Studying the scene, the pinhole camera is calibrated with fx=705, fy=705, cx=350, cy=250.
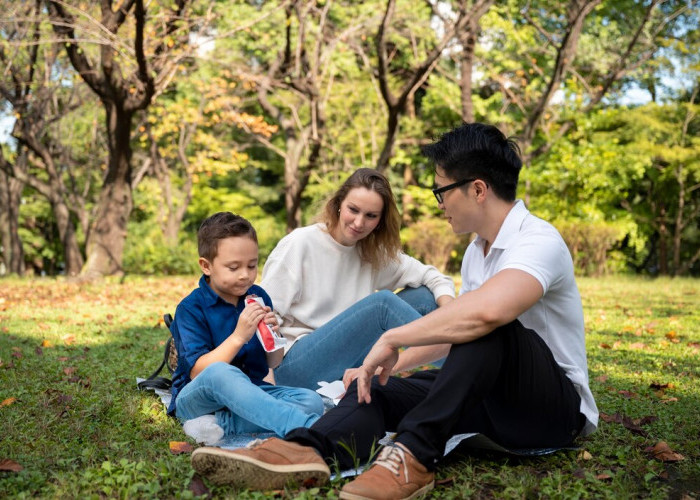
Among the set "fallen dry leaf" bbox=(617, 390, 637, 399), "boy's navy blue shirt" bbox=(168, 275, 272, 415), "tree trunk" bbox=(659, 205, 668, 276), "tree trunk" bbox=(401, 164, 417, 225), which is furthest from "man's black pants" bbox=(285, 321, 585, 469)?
"tree trunk" bbox=(659, 205, 668, 276)

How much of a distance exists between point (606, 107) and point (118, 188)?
1573 cm

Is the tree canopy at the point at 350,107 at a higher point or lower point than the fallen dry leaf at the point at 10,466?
higher

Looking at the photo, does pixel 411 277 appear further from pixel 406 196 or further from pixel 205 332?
pixel 406 196

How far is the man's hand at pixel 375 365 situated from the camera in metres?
2.66

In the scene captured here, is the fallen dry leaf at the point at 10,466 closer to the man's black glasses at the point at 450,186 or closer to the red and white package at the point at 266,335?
the red and white package at the point at 266,335

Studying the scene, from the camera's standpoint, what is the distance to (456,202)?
2998 millimetres

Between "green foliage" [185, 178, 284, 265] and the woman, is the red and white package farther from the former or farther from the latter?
"green foliage" [185, 178, 284, 265]

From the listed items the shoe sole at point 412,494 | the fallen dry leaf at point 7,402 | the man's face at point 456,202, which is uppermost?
the man's face at point 456,202

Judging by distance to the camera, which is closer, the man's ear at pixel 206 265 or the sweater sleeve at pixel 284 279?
the man's ear at pixel 206 265

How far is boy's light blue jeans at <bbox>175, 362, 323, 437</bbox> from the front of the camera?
2.99m

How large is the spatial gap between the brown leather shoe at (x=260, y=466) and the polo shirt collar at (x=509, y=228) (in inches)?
44.7


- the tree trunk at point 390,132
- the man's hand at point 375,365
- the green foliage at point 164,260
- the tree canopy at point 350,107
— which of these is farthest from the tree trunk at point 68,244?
the man's hand at point 375,365

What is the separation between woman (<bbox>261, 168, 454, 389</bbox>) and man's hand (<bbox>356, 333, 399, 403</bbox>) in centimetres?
88

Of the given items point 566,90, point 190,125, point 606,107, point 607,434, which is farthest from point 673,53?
point 607,434
